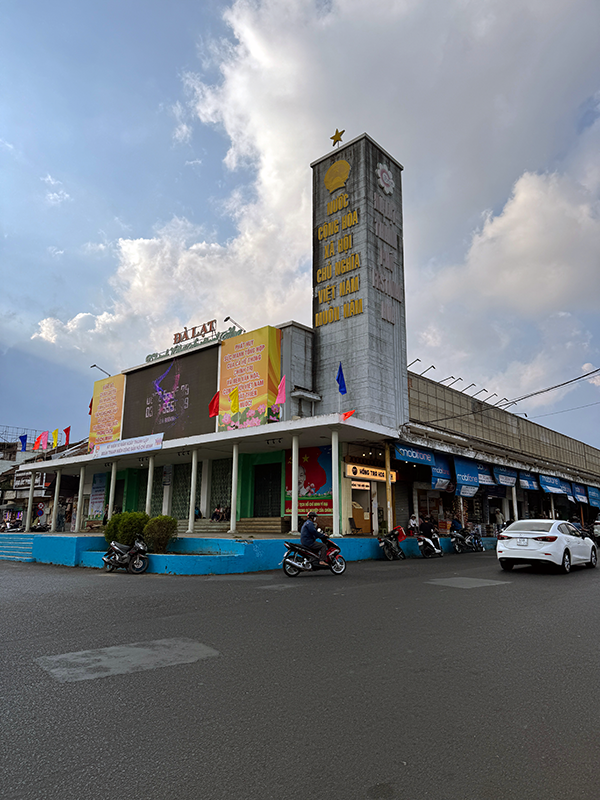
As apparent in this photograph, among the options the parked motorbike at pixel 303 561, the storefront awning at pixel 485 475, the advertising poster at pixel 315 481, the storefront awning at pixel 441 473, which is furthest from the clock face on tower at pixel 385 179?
the parked motorbike at pixel 303 561

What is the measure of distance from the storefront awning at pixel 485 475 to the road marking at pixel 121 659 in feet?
76.5

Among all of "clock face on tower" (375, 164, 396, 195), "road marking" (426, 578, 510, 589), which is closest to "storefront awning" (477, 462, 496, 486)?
"clock face on tower" (375, 164, 396, 195)

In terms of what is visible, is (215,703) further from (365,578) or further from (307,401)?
(307,401)

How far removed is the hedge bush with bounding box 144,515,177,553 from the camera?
55.2 feet

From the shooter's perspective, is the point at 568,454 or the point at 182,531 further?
the point at 568,454

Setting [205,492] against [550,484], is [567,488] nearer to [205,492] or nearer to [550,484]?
[550,484]

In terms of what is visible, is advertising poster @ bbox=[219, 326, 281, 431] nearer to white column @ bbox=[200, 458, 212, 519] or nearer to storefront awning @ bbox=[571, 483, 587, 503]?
white column @ bbox=[200, 458, 212, 519]

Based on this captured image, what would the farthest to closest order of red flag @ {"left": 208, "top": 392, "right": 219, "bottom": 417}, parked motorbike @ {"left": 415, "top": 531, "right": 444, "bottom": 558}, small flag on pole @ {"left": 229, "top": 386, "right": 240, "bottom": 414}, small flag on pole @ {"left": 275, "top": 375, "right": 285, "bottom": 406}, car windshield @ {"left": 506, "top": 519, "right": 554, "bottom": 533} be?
red flag @ {"left": 208, "top": 392, "right": 219, "bottom": 417} < small flag on pole @ {"left": 229, "top": 386, "right": 240, "bottom": 414} < small flag on pole @ {"left": 275, "top": 375, "right": 285, "bottom": 406} < parked motorbike @ {"left": 415, "top": 531, "right": 444, "bottom": 558} < car windshield @ {"left": 506, "top": 519, "right": 554, "bottom": 533}

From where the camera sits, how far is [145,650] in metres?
5.70

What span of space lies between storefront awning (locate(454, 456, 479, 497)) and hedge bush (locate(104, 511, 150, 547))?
570 inches

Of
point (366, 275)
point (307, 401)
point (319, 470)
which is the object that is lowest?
point (319, 470)

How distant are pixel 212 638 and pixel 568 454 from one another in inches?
2130

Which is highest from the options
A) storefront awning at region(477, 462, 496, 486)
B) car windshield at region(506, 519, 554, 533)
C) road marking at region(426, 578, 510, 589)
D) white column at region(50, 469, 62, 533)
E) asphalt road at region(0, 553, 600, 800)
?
storefront awning at region(477, 462, 496, 486)

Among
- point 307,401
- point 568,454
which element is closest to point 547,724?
point 307,401
